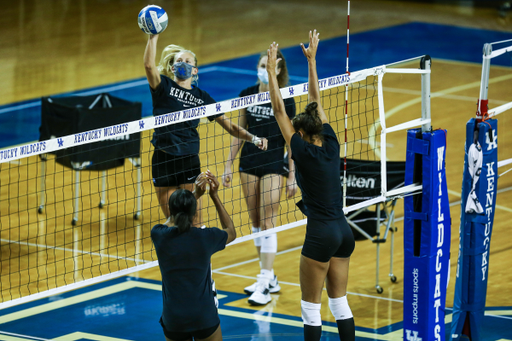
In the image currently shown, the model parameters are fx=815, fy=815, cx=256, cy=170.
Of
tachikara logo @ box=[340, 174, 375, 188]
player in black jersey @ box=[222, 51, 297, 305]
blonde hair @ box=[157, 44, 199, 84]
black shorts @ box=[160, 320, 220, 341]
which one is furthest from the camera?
tachikara logo @ box=[340, 174, 375, 188]

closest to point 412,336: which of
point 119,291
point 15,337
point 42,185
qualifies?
point 119,291

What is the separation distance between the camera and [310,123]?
19.7 ft

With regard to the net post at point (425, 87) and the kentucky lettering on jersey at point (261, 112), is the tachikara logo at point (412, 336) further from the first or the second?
the kentucky lettering on jersey at point (261, 112)

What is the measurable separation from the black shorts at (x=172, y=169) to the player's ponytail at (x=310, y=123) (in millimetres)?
1358

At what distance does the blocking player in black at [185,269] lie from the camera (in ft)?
17.6

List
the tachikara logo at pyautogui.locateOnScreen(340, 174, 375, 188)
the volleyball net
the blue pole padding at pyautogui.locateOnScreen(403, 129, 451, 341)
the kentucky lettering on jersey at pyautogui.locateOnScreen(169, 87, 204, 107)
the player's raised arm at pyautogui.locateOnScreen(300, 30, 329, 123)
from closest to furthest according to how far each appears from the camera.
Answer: the player's raised arm at pyautogui.locateOnScreen(300, 30, 329, 123) → the blue pole padding at pyautogui.locateOnScreen(403, 129, 451, 341) → the volleyball net → the kentucky lettering on jersey at pyautogui.locateOnScreen(169, 87, 204, 107) → the tachikara logo at pyautogui.locateOnScreen(340, 174, 375, 188)

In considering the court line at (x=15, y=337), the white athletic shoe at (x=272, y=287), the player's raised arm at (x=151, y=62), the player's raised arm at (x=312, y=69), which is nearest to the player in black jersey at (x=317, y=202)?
the player's raised arm at (x=312, y=69)

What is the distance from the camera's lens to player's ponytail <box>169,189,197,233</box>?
17.6 ft

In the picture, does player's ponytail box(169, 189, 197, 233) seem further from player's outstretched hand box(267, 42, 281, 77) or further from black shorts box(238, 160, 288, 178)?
black shorts box(238, 160, 288, 178)

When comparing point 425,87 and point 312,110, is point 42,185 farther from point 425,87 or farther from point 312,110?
point 425,87

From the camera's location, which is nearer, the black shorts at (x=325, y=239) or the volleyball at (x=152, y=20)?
the black shorts at (x=325, y=239)

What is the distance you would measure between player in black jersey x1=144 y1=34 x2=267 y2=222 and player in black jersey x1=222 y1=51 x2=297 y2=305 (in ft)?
2.71

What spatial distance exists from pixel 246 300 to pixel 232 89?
32.2ft

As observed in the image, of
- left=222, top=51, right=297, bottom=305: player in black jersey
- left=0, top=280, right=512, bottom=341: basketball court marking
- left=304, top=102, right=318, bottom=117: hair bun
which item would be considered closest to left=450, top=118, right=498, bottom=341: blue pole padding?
left=0, top=280, right=512, bottom=341: basketball court marking
